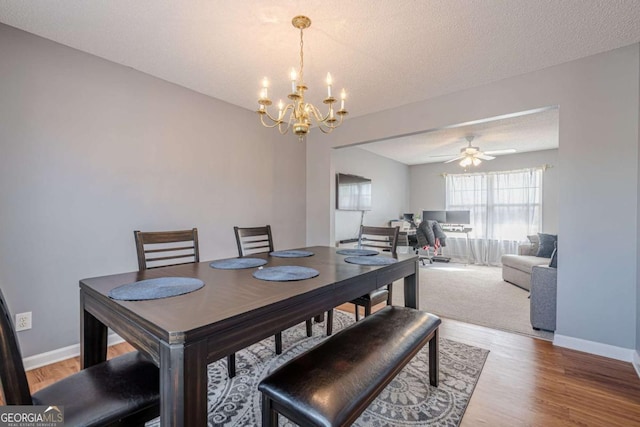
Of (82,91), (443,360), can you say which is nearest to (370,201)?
(443,360)

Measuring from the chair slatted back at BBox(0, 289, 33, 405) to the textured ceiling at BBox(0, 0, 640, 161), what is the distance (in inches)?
73.3

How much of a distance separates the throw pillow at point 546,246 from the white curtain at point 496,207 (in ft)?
5.14

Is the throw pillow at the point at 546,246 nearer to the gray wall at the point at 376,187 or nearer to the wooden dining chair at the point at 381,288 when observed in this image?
the gray wall at the point at 376,187

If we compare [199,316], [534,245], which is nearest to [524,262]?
[534,245]

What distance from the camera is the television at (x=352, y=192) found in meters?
5.02

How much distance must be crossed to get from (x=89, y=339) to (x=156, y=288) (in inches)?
18.2

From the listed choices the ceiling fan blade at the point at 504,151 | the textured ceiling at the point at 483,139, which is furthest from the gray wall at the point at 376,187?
the ceiling fan blade at the point at 504,151

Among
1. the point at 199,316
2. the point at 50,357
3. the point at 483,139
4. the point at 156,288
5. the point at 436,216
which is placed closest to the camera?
the point at 199,316

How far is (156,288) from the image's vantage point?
123 centimetres

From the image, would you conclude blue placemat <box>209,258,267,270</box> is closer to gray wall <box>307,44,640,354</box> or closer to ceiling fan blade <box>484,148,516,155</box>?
gray wall <box>307,44,640,354</box>

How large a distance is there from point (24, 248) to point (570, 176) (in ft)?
14.0

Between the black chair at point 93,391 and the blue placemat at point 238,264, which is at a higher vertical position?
the blue placemat at point 238,264

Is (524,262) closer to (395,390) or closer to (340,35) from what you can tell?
(395,390)

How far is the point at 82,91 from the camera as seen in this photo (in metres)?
2.27
